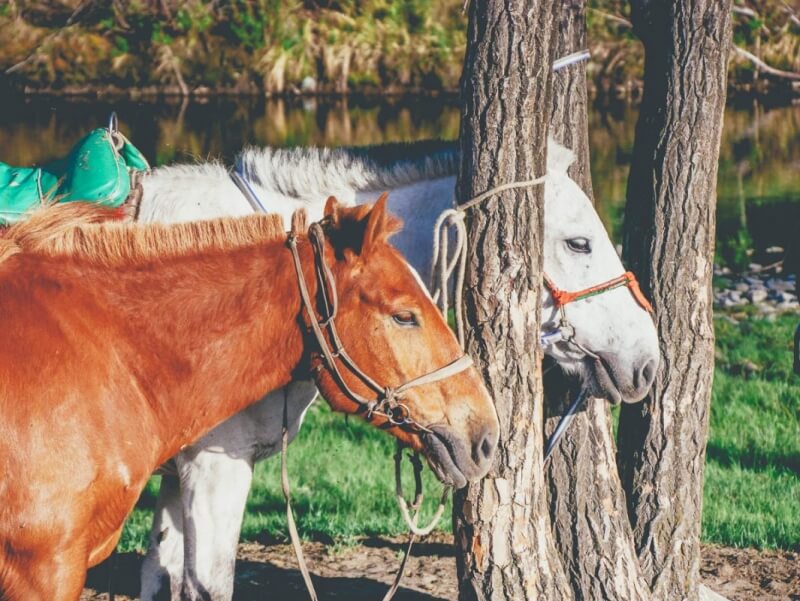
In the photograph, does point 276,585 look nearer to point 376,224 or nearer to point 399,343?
point 399,343

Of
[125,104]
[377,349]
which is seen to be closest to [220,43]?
[125,104]

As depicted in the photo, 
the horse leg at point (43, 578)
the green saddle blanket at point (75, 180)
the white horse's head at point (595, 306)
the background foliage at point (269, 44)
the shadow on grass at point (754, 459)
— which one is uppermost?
the background foliage at point (269, 44)

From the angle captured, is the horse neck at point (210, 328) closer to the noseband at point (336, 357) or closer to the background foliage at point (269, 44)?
the noseband at point (336, 357)

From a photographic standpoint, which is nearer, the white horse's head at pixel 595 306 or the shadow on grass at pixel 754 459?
the white horse's head at pixel 595 306

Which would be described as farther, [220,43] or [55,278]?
[220,43]

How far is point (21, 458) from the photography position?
3.21 meters

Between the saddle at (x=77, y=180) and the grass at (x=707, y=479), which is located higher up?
the saddle at (x=77, y=180)

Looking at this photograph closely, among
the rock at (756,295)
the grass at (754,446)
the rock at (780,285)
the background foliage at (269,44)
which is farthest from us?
the background foliage at (269,44)

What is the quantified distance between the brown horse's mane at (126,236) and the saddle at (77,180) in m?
0.49

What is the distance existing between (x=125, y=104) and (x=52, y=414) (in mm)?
18449

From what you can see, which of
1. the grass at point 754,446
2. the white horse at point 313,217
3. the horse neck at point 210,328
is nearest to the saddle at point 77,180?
the white horse at point 313,217

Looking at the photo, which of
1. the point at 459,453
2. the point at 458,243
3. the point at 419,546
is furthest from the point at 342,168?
the point at 419,546

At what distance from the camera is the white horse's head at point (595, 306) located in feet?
14.1

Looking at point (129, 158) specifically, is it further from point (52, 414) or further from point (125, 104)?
point (125, 104)
